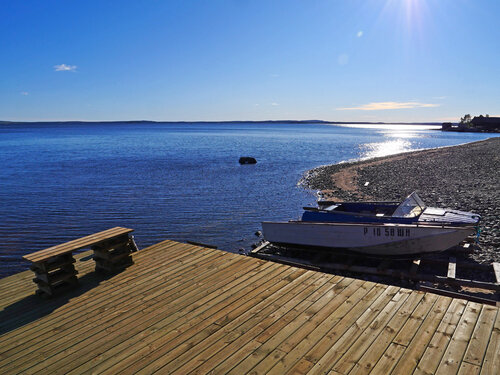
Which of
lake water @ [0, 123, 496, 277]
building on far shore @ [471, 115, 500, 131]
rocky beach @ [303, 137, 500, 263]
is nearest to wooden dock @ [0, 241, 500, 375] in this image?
rocky beach @ [303, 137, 500, 263]

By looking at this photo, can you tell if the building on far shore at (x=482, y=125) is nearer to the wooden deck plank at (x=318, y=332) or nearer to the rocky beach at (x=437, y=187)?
the rocky beach at (x=437, y=187)

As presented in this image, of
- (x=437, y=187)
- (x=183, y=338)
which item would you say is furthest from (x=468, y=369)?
(x=437, y=187)

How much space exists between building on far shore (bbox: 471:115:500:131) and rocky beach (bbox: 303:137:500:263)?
113 metres

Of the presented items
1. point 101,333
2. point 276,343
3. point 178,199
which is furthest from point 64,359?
point 178,199

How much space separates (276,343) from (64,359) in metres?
3.20

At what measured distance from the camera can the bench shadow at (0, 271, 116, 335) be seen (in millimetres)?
6094

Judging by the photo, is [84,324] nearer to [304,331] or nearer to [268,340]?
→ [268,340]

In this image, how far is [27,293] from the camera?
289 inches

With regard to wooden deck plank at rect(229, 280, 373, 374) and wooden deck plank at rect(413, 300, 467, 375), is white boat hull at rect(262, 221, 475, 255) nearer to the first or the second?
wooden deck plank at rect(413, 300, 467, 375)

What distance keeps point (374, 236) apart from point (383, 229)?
0.40 meters

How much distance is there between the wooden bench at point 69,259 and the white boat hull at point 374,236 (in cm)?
637

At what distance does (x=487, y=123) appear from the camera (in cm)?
12850

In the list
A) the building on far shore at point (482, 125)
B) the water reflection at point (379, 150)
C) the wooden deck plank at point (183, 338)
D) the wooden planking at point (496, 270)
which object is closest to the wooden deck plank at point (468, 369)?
the wooden deck plank at point (183, 338)

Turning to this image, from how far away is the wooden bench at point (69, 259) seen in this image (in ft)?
22.8
